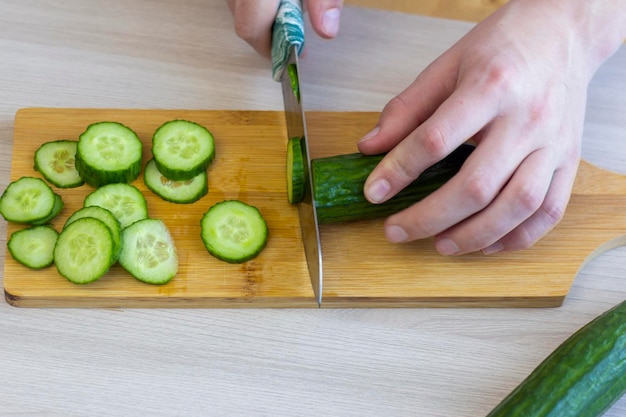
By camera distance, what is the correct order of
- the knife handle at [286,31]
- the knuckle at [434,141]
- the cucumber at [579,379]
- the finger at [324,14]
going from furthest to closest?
the finger at [324,14]
the knife handle at [286,31]
the knuckle at [434,141]
the cucumber at [579,379]

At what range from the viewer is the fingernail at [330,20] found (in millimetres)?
2820

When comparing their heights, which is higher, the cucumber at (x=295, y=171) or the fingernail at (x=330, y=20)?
the fingernail at (x=330, y=20)

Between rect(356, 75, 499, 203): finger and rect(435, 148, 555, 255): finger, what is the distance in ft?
0.64

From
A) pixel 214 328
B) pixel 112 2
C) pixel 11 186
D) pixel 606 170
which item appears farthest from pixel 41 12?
pixel 606 170

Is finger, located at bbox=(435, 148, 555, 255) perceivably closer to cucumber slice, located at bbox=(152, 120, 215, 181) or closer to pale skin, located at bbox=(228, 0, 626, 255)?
pale skin, located at bbox=(228, 0, 626, 255)

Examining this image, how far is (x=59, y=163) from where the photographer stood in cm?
270

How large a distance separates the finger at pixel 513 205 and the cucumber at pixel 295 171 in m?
0.54

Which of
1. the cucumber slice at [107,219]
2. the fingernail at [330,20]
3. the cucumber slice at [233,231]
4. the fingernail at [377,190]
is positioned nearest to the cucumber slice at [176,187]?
the cucumber slice at [233,231]

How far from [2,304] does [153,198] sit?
60 centimetres

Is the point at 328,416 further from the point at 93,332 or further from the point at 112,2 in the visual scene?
the point at 112,2

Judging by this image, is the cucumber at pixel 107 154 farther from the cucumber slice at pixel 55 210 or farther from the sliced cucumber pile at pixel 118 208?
the cucumber slice at pixel 55 210

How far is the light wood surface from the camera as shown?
2.34 m

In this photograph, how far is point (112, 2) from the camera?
10.8ft

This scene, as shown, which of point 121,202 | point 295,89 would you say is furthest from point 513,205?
point 121,202
